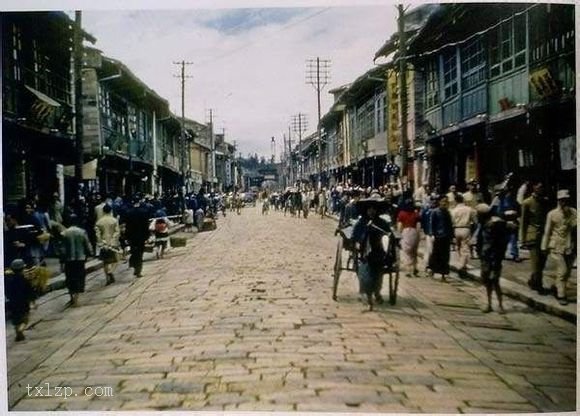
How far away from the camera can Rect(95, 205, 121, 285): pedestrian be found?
616 cm

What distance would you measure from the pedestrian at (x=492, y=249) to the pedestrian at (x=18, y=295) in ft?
13.2

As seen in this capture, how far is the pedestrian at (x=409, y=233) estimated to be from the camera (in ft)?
25.3

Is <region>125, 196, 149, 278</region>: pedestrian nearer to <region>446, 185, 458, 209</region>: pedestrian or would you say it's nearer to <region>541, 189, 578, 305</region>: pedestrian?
<region>446, 185, 458, 209</region>: pedestrian

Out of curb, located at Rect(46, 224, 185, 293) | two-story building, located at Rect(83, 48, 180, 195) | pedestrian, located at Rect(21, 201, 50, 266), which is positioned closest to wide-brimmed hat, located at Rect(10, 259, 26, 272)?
pedestrian, located at Rect(21, 201, 50, 266)

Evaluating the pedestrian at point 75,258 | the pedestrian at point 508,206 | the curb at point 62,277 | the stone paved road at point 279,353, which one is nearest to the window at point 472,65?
the pedestrian at point 508,206

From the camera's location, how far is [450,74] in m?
7.46

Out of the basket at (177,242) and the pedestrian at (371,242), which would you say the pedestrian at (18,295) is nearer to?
the pedestrian at (371,242)

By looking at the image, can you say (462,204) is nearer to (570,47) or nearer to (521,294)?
(521,294)

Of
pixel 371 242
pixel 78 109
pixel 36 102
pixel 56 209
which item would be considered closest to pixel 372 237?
pixel 371 242

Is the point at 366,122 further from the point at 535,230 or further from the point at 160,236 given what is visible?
the point at 535,230

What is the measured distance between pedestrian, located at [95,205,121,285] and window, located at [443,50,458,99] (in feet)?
14.0

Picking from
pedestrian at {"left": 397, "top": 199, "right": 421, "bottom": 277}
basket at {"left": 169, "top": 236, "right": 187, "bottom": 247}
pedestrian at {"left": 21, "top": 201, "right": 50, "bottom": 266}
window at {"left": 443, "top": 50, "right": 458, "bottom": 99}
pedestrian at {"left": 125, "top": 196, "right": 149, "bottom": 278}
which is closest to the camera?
pedestrian at {"left": 21, "top": 201, "right": 50, "bottom": 266}

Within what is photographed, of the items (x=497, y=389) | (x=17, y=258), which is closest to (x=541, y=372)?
(x=497, y=389)

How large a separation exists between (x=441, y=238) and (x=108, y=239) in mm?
3947
